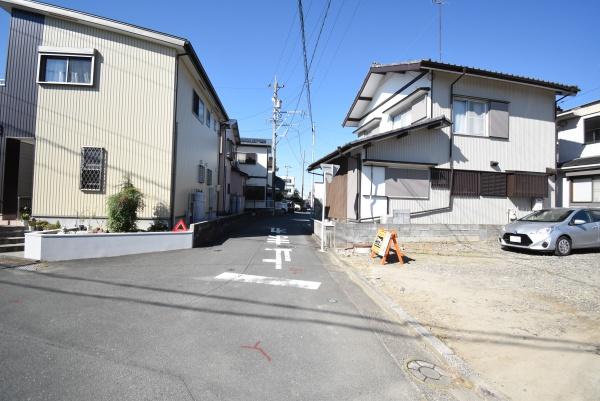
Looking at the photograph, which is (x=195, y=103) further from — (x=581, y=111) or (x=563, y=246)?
(x=581, y=111)

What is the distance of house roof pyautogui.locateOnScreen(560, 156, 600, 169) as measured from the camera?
13.0 metres

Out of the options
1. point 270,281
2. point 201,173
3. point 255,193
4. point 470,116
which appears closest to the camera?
point 270,281

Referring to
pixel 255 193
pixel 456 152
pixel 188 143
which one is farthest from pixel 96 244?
pixel 255 193

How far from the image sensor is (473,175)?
12367 millimetres

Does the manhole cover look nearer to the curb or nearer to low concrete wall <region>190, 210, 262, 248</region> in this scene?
the curb

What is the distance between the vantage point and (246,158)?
3594 centimetres

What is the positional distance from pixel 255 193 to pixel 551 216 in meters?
29.3

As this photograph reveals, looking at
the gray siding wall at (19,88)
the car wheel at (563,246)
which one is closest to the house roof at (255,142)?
the gray siding wall at (19,88)

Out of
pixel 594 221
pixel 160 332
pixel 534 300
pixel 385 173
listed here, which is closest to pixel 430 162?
pixel 385 173

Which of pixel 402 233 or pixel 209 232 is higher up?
pixel 402 233

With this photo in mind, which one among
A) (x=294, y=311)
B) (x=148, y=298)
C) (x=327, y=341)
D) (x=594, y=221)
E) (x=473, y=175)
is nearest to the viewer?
(x=327, y=341)

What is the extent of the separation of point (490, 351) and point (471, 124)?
11405 millimetres

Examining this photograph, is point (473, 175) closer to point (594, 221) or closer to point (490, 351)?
point (594, 221)

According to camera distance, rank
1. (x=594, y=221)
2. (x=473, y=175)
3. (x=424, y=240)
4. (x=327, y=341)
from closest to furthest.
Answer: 1. (x=327, y=341)
2. (x=594, y=221)
3. (x=424, y=240)
4. (x=473, y=175)
